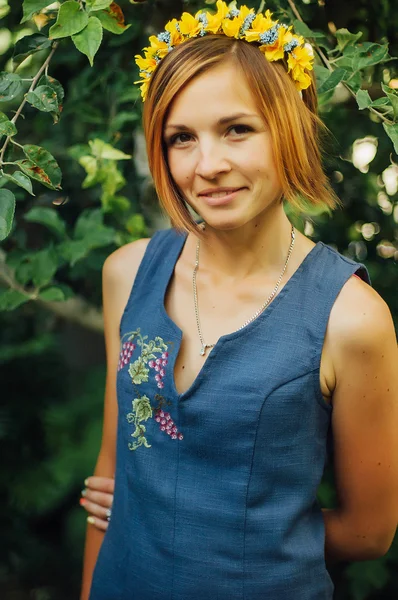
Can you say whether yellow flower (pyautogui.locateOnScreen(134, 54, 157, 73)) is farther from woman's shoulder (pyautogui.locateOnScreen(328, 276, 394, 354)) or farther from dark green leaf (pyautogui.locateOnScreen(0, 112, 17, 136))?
woman's shoulder (pyautogui.locateOnScreen(328, 276, 394, 354))

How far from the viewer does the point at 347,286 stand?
1375 mm

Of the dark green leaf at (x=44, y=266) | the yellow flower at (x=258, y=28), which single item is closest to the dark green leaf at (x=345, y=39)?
the yellow flower at (x=258, y=28)

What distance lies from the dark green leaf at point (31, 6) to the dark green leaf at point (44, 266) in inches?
27.0

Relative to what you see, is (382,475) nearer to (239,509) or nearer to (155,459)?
(239,509)

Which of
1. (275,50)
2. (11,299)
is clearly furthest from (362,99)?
(11,299)

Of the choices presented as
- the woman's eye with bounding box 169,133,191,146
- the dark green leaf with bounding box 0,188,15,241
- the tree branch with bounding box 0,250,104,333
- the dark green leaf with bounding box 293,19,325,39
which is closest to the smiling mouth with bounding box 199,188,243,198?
the woman's eye with bounding box 169,133,191,146

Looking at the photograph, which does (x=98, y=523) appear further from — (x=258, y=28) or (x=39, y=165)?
(x=258, y=28)

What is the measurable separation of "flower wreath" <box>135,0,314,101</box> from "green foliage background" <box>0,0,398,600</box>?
16cm

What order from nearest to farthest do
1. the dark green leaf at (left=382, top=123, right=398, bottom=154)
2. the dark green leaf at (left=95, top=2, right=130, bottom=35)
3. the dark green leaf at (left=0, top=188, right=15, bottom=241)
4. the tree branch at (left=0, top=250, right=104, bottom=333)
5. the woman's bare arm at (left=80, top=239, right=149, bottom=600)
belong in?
the dark green leaf at (left=0, top=188, right=15, bottom=241)
the dark green leaf at (left=382, top=123, right=398, bottom=154)
the dark green leaf at (left=95, top=2, right=130, bottom=35)
the woman's bare arm at (left=80, top=239, right=149, bottom=600)
the tree branch at (left=0, top=250, right=104, bottom=333)

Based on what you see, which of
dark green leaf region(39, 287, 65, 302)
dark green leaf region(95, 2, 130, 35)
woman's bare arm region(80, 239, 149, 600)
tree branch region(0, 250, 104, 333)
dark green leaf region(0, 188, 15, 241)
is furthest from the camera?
tree branch region(0, 250, 104, 333)

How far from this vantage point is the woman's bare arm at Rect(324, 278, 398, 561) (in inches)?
52.6

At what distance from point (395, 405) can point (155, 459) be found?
46 centimetres

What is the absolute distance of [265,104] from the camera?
1.32 meters

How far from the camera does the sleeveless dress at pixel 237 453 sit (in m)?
1.35
